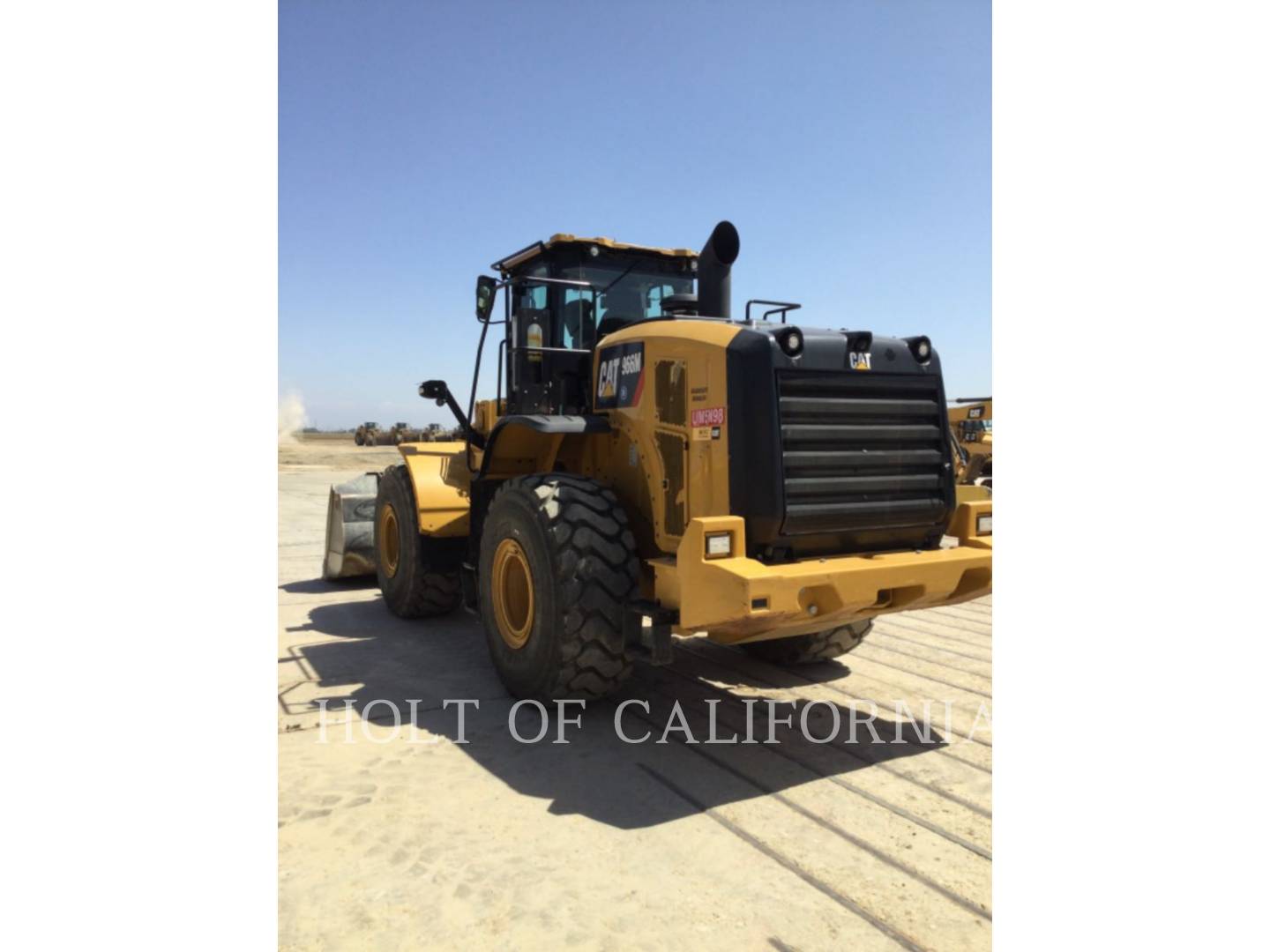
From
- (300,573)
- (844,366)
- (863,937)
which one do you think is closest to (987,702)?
(844,366)

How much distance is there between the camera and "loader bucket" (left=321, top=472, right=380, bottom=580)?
28.7 ft

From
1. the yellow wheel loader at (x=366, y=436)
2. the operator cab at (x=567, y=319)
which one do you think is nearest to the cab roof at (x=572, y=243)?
the operator cab at (x=567, y=319)

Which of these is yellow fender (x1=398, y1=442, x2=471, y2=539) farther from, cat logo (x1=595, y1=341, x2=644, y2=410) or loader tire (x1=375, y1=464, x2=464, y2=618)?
cat logo (x1=595, y1=341, x2=644, y2=410)

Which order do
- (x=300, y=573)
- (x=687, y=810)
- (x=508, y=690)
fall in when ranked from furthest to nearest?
(x=300, y=573) → (x=508, y=690) → (x=687, y=810)

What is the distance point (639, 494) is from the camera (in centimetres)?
492

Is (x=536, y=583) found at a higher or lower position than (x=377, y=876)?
higher

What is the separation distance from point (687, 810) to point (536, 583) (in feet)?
4.88

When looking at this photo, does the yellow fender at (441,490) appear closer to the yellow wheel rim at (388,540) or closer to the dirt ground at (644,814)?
the yellow wheel rim at (388,540)

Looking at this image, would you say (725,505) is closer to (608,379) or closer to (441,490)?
(608,379)

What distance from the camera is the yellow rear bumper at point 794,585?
3697mm

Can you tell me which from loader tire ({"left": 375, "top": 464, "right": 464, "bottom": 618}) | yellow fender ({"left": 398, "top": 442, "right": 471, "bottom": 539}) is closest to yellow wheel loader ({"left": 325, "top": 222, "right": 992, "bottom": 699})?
yellow fender ({"left": 398, "top": 442, "right": 471, "bottom": 539})

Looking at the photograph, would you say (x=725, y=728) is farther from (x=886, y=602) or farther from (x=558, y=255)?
(x=558, y=255)

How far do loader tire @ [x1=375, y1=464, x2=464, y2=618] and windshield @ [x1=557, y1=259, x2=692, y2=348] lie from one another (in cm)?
196

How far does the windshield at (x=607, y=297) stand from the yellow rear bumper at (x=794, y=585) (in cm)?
225
